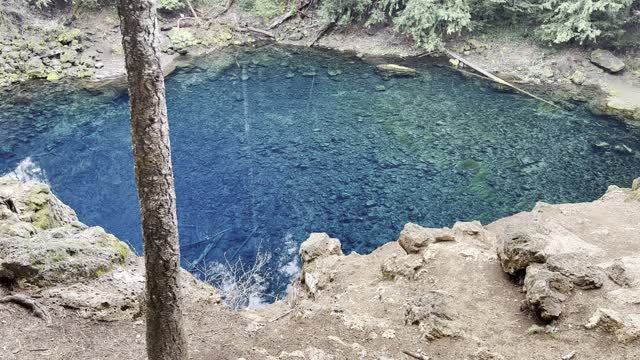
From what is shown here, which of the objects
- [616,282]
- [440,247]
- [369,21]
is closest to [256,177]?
[440,247]

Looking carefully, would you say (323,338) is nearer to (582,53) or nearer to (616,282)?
(616,282)

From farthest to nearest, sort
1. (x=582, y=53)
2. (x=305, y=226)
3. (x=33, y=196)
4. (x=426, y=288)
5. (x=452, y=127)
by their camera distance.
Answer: (x=582, y=53) < (x=452, y=127) < (x=305, y=226) < (x=33, y=196) < (x=426, y=288)

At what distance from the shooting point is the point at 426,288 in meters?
7.57

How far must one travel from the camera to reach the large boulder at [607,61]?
2150 centimetres

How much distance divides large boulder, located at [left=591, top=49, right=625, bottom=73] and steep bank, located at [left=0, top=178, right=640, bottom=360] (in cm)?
1609

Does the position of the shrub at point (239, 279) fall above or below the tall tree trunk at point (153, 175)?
below

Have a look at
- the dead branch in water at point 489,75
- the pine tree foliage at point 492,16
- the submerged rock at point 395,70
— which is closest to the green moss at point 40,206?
the submerged rock at point 395,70

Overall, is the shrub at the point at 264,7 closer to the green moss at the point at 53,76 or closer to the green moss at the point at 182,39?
the green moss at the point at 182,39

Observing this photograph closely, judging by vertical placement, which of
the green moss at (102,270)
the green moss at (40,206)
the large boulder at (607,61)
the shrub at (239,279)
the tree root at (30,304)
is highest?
the tree root at (30,304)

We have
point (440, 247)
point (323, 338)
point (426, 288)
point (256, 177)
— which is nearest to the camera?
point (323, 338)

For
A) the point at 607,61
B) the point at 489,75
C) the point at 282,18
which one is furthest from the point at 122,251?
the point at 282,18

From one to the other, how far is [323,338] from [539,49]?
22.4 metres

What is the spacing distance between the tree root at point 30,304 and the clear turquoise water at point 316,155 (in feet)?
A: 18.2

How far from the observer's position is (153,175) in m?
3.53
